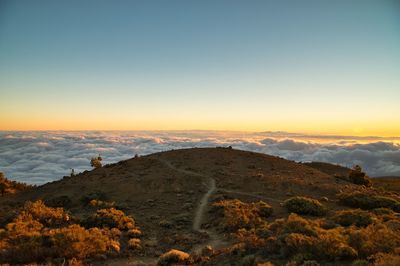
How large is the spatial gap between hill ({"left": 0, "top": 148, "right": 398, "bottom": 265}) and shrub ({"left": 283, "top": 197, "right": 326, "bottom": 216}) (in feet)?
0.72

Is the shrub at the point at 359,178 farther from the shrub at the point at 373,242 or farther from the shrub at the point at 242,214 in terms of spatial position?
the shrub at the point at 373,242

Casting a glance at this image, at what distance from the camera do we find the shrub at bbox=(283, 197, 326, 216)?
29.3m

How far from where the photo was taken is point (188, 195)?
3944cm

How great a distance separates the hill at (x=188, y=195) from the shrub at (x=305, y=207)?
0.22 metres

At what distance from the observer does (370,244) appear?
14.5 m

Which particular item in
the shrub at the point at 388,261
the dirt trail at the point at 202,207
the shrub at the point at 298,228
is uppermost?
the shrub at the point at 388,261

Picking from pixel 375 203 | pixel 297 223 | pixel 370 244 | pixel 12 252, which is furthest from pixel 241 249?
pixel 375 203

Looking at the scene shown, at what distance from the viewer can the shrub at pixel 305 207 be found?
96.0 ft

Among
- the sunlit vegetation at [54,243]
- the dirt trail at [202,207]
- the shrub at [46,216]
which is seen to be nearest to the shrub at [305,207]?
the dirt trail at [202,207]

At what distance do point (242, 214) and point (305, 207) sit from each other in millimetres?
6843

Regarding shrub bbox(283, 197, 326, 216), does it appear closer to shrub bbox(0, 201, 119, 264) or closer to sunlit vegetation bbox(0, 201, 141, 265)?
sunlit vegetation bbox(0, 201, 141, 265)

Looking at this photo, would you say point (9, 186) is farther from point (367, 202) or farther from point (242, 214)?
point (367, 202)

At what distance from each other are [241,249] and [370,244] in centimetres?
591

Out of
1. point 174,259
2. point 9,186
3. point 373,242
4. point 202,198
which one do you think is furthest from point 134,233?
point 9,186
